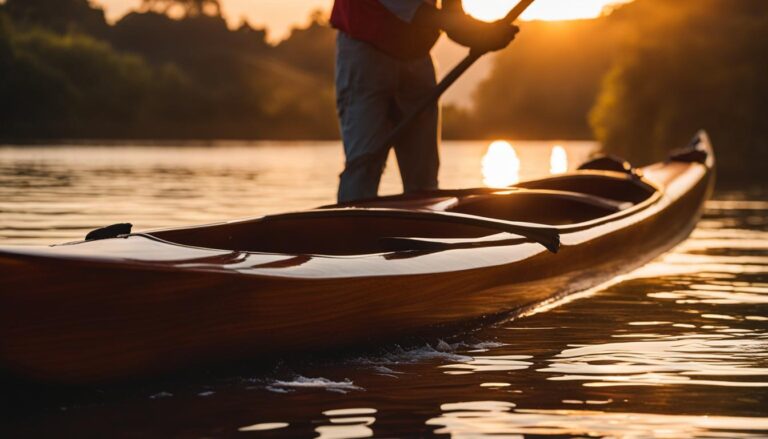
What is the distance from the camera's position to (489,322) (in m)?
4.80

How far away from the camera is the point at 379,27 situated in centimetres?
578

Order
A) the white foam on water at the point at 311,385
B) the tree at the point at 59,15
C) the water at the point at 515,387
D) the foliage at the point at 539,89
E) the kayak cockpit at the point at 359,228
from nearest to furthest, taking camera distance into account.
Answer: the water at the point at 515,387 → the white foam on water at the point at 311,385 → the kayak cockpit at the point at 359,228 → the foliage at the point at 539,89 → the tree at the point at 59,15

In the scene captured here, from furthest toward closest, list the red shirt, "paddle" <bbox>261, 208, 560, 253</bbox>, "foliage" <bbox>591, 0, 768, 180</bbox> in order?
"foliage" <bbox>591, 0, 768, 180</bbox> → the red shirt → "paddle" <bbox>261, 208, 560, 253</bbox>

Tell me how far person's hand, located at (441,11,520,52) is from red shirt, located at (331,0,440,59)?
10cm

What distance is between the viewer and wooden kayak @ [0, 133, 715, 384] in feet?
10.3

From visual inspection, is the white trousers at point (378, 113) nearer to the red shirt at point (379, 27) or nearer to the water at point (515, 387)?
the red shirt at point (379, 27)

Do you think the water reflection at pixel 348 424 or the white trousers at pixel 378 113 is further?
the white trousers at pixel 378 113

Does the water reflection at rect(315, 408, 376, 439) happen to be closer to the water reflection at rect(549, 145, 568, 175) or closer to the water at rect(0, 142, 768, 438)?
the water at rect(0, 142, 768, 438)

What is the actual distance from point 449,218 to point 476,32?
1473mm

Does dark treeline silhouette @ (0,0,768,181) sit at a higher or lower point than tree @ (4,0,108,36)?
lower

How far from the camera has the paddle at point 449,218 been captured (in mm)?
4672

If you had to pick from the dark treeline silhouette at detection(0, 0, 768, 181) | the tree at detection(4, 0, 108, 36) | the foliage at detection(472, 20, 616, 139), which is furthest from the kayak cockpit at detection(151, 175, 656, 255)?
the tree at detection(4, 0, 108, 36)

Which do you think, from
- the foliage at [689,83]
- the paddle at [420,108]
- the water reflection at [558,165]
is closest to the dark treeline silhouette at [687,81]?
the foliage at [689,83]

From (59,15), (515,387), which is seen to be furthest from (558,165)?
(59,15)
